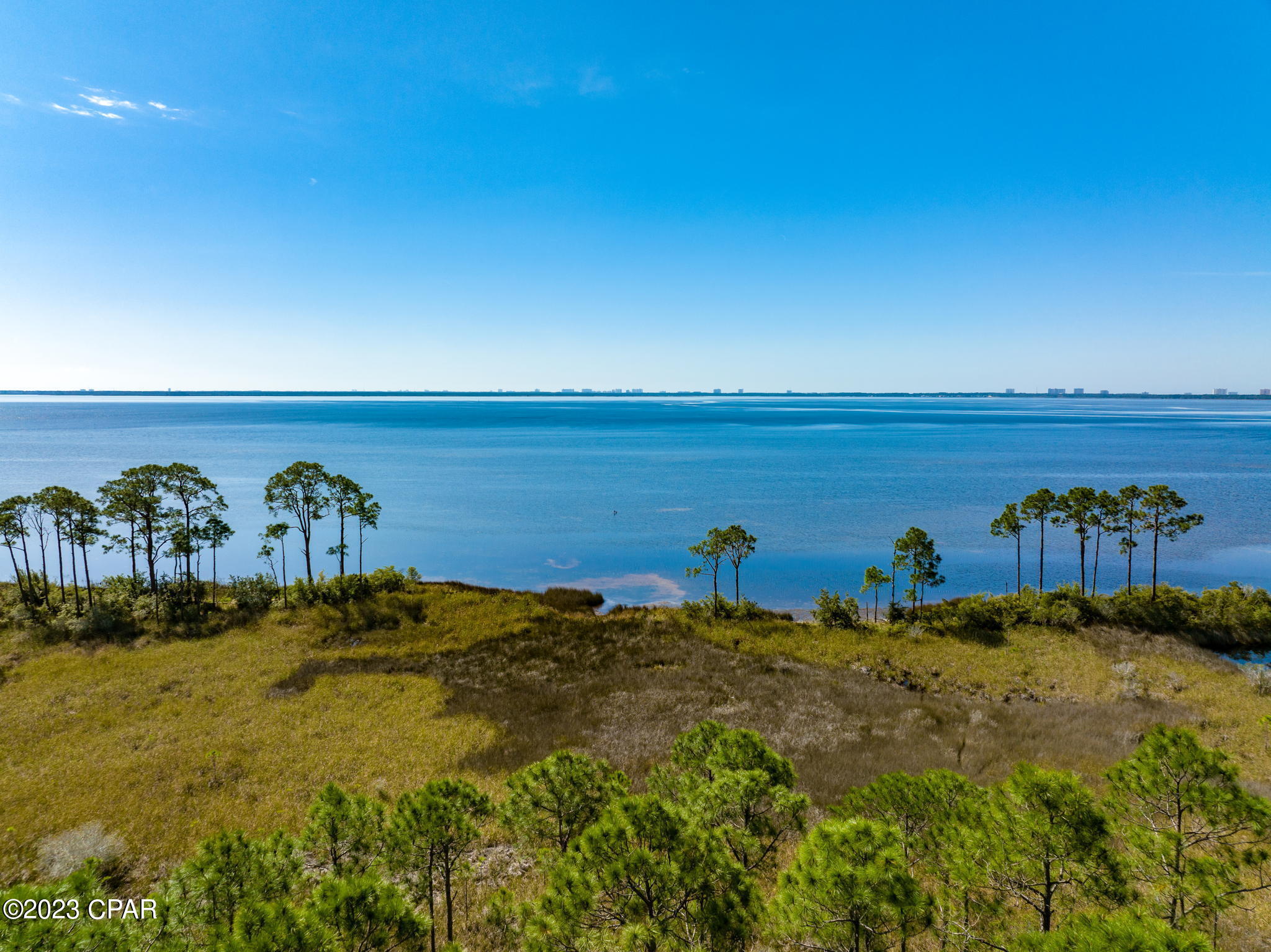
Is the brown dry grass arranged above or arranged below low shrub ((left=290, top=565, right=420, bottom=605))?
below

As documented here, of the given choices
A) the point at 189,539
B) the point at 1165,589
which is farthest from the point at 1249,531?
the point at 189,539

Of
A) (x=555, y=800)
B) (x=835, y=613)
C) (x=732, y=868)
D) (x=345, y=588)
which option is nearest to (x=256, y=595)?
(x=345, y=588)

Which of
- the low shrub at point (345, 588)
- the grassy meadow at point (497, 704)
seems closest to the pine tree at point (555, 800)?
the grassy meadow at point (497, 704)

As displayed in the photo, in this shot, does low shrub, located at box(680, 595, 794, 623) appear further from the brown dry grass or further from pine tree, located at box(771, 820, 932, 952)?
pine tree, located at box(771, 820, 932, 952)

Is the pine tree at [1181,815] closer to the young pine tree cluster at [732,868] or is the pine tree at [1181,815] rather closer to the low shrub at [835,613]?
the young pine tree cluster at [732,868]

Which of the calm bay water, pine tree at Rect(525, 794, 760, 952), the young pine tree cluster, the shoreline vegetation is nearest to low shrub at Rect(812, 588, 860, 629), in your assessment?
the shoreline vegetation

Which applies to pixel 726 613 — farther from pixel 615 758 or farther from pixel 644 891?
pixel 644 891
